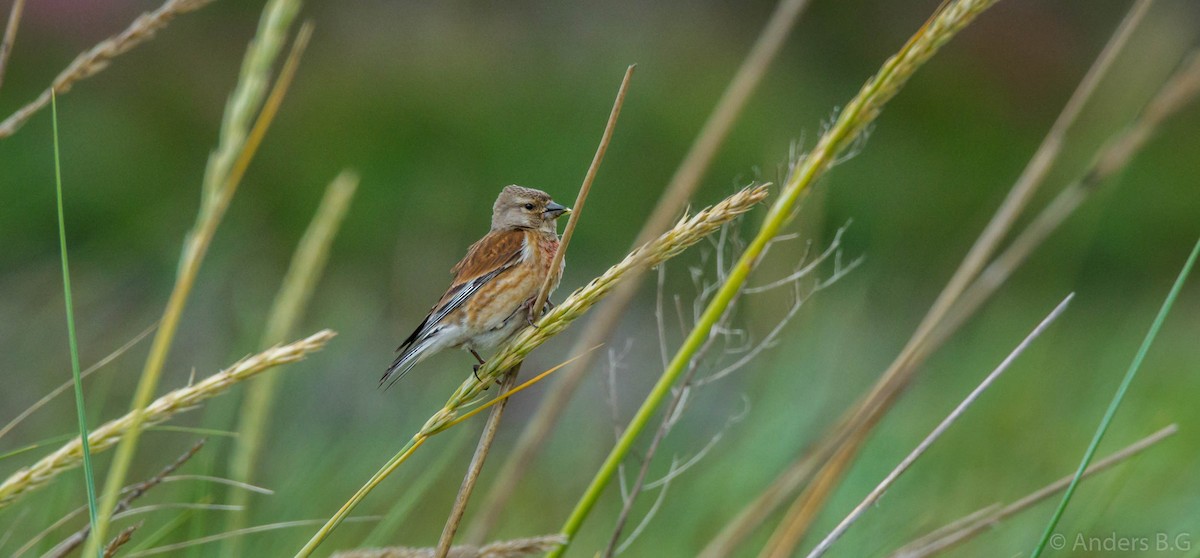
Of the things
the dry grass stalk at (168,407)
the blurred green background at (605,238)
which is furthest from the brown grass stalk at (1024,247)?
the dry grass stalk at (168,407)

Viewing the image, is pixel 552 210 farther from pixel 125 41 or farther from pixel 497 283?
pixel 125 41

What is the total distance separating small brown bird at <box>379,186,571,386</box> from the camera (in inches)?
81.0

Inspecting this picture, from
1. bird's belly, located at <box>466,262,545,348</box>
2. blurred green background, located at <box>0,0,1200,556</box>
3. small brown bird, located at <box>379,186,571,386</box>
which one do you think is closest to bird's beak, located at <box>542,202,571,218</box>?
small brown bird, located at <box>379,186,571,386</box>

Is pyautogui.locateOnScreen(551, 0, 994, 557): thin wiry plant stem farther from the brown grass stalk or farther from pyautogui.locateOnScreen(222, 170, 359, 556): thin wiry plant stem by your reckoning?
pyautogui.locateOnScreen(222, 170, 359, 556): thin wiry plant stem

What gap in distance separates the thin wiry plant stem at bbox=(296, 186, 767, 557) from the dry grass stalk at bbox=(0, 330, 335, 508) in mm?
147

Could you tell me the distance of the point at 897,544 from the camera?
210 centimetres

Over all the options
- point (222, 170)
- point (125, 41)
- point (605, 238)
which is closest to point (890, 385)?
point (222, 170)

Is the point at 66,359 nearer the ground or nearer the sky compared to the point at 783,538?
nearer the sky

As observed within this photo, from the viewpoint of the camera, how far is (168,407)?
1.04 meters

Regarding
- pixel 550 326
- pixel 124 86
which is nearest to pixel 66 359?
pixel 550 326

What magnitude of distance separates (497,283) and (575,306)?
998 mm

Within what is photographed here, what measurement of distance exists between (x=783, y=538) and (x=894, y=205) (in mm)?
5485

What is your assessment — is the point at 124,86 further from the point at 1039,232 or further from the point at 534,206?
the point at 1039,232

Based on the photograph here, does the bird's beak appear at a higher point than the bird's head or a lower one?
lower
